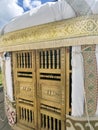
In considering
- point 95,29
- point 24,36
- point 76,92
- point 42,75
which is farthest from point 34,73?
point 95,29

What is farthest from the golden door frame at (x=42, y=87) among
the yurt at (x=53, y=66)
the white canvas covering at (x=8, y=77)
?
the white canvas covering at (x=8, y=77)

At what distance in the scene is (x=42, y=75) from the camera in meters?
2.54

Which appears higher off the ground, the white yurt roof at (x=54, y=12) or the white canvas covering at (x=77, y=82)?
the white yurt roof at (x=54, y=12)

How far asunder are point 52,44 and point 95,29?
1.91ft

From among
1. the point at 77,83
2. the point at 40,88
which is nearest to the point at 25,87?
the point at 40,88

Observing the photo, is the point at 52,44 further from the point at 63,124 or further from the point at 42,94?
the point at 63,124

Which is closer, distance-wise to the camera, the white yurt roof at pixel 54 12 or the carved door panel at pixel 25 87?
the white yurt roof at pixel 54 12

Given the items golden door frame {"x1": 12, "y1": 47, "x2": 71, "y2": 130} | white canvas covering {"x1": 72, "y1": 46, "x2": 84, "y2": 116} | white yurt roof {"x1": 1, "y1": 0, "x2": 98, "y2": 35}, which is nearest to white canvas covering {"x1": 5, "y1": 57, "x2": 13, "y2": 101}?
golden door frame {"x1": 12, "y1": 47, "x2": 71, "y2": 130}

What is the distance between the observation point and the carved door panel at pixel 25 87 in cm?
271

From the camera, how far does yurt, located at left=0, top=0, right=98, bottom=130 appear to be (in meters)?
2.02

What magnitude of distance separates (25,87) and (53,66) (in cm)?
73

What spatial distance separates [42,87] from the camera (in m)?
2.57

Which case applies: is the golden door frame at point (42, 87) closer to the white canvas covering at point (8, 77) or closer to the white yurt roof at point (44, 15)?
the white canvas covering at point (8, 77)

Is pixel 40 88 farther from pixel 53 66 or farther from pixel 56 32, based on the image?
pixel 56 32
